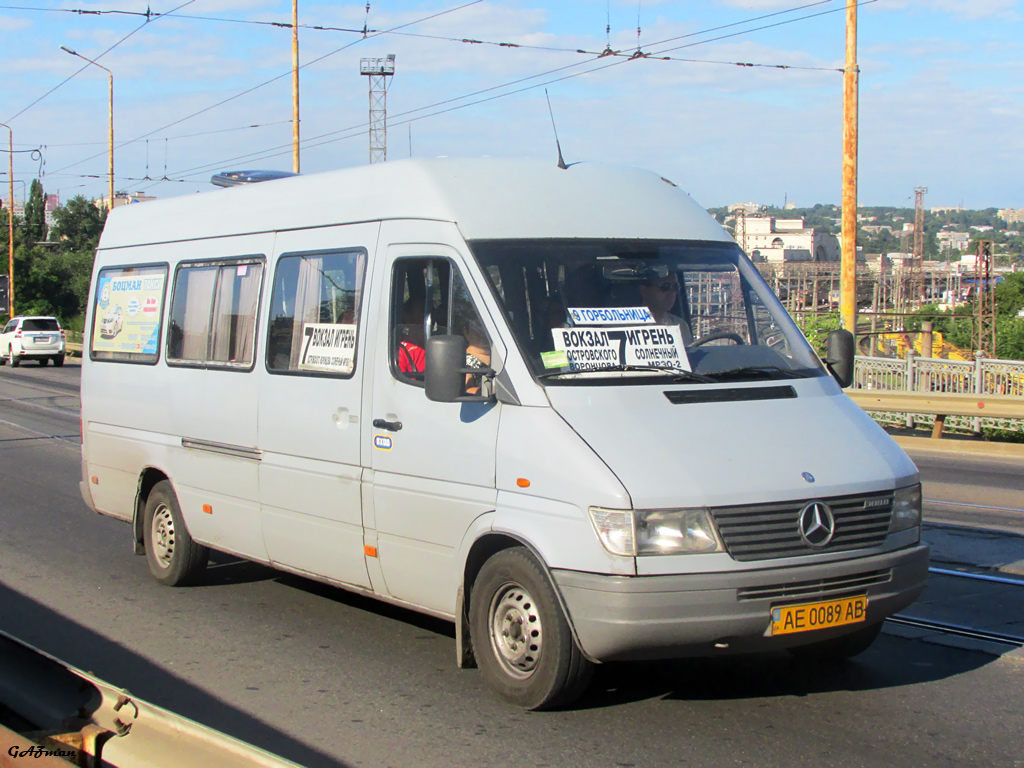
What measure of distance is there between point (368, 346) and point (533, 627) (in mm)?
1747

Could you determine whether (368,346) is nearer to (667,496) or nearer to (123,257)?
(667,496)

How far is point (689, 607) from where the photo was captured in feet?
14.6

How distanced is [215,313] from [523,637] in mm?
3409

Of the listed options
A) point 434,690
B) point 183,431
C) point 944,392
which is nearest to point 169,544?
point 183,431

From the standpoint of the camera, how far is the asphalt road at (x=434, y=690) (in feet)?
14.7

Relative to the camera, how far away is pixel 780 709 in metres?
4.94

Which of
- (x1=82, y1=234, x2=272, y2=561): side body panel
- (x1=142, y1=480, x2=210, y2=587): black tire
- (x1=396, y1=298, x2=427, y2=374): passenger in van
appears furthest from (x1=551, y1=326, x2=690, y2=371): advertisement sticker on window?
(x1=142, y1=480, x2=210, y2=587): black tire

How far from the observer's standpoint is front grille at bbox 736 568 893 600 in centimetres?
452

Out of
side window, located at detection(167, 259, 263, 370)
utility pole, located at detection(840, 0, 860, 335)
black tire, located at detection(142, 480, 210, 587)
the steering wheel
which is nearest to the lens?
the steering wheel

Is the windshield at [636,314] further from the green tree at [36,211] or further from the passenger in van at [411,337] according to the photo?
the green tree at [36,211]

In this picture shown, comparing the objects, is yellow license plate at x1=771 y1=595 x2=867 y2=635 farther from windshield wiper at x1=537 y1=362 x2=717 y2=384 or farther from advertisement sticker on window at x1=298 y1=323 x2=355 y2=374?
advertisement sticker on window at x1=298 y1=323 x2=355 y2=374

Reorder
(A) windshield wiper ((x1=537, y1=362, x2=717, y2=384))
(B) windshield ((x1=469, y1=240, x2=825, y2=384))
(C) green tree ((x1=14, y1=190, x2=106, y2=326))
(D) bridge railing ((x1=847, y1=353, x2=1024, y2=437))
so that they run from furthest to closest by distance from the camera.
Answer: (C) green tree ((x1=14, y1=190, x2=106, y2=326)) < (D) bridge railing ((x1=847, y1=353, x2=1024, y2=437)) < (B) windshield ((x1=469, y1=240, x2=825, y2=384)) < (A) windshield wiper ((x1=537, y1=362, x2=717, y2=384))

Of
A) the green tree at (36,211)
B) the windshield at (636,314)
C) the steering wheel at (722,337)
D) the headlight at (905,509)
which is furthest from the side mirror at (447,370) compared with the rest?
the green tree at (36,211)

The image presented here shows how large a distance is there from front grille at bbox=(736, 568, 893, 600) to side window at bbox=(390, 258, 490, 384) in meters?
1.58
